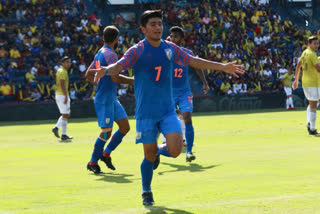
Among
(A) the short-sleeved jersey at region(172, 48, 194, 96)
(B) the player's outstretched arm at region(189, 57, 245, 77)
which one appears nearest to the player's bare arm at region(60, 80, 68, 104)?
(A) the short-sleeved jersey at region(172, 48, 194, 96)

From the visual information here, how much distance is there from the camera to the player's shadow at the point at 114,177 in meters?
10.1

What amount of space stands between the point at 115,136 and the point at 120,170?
2.01 feet

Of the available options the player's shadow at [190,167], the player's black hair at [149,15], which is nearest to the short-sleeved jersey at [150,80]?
the player's black hair at [149,15]

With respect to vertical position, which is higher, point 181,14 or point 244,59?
point 181,14

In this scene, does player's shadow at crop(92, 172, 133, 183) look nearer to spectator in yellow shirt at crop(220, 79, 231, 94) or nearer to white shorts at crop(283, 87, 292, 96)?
white shorts at crop(283, 87, 292, 96)

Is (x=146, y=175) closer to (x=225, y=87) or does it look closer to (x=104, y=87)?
(x=104, y=87)

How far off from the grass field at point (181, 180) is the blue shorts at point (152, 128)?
777 mm

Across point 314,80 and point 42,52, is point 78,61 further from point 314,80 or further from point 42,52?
point 314,80

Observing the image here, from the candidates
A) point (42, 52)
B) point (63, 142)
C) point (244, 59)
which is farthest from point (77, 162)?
point (244, 59)

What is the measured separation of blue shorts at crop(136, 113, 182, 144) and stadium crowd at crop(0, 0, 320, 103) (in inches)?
888

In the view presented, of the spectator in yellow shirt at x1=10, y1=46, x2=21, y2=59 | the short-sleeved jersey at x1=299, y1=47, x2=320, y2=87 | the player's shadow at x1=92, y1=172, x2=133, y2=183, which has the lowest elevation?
the player's shadow at x1=92, y1=172, x2=133, y2=183

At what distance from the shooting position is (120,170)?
37.8 ft

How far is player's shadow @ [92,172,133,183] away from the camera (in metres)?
10.1

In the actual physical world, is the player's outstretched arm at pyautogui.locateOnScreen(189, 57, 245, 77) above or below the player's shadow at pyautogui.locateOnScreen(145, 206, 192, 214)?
above
